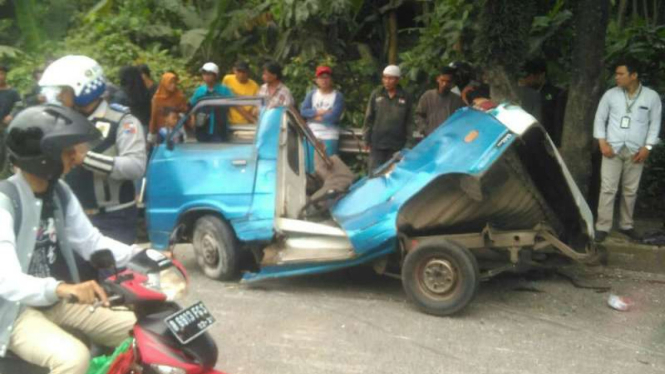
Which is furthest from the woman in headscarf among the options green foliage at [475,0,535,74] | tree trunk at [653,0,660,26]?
tree trunk at [653,0,660,26]

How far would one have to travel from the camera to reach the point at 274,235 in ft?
23.9

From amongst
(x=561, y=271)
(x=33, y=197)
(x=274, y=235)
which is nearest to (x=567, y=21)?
(x=561, y=271)

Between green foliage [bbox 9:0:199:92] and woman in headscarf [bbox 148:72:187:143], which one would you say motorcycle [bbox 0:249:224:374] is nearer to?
woman in headscarf [bbox 148:72:187:143]

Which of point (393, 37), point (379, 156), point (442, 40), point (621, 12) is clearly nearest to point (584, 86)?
point (379, 156)

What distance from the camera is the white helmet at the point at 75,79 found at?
14.4 feet

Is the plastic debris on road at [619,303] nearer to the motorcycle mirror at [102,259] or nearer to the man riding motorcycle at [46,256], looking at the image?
the man riding motorcycle at [46,256]

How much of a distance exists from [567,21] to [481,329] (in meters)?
5.85

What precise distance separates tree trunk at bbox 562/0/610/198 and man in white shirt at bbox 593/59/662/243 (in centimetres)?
13

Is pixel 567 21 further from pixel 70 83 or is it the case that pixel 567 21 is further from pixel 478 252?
pixel 70 83

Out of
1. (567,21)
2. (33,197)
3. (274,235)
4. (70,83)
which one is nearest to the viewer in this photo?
(33,197)

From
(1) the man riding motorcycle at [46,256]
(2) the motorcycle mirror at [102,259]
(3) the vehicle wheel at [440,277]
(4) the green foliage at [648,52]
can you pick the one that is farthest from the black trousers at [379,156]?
(2) the motorcycle mirror at [102,259]

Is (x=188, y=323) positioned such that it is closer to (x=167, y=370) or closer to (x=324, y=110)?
(x=167, y=370)

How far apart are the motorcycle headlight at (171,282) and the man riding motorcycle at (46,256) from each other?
0.83 feet

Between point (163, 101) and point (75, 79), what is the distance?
6106 mm
